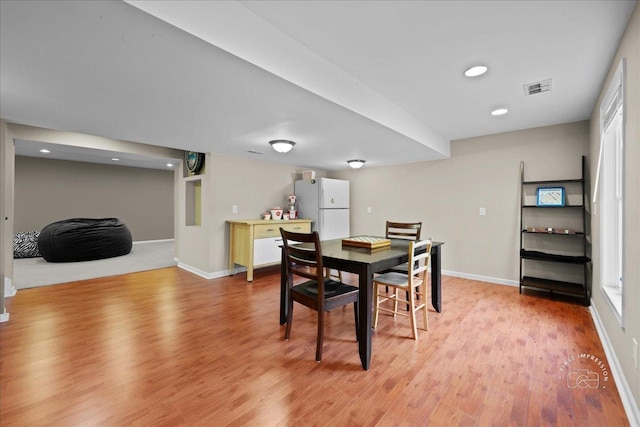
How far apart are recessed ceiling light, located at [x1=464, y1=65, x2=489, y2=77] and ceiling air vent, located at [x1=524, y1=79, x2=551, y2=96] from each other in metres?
0.59

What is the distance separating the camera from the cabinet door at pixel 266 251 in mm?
4312

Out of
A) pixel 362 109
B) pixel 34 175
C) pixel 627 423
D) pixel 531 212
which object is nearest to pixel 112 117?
pixel 362 109

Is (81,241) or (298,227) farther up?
(298,227)

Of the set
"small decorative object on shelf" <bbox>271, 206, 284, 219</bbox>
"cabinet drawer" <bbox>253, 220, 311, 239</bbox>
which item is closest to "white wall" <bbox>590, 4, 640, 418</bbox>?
"cabinet drawer" <bbox>253, 220, 311, 239</bbox>

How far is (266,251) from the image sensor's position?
445 cm

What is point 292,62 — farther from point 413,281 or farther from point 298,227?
point 298,227

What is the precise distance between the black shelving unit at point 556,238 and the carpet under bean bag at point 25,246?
8.83 m

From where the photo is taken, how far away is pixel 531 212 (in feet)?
12.5

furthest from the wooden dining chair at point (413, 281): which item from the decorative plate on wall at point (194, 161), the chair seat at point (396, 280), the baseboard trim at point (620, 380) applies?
the decorative plate on wall at point (194, 161)

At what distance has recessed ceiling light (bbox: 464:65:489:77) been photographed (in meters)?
2.17

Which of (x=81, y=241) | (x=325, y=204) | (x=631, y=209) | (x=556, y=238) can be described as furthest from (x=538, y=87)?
(x=81, y=241)

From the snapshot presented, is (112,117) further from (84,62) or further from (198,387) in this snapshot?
(198,387)

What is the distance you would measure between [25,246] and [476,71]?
8291 millimetres

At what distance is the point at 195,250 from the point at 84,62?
11.5 ft
